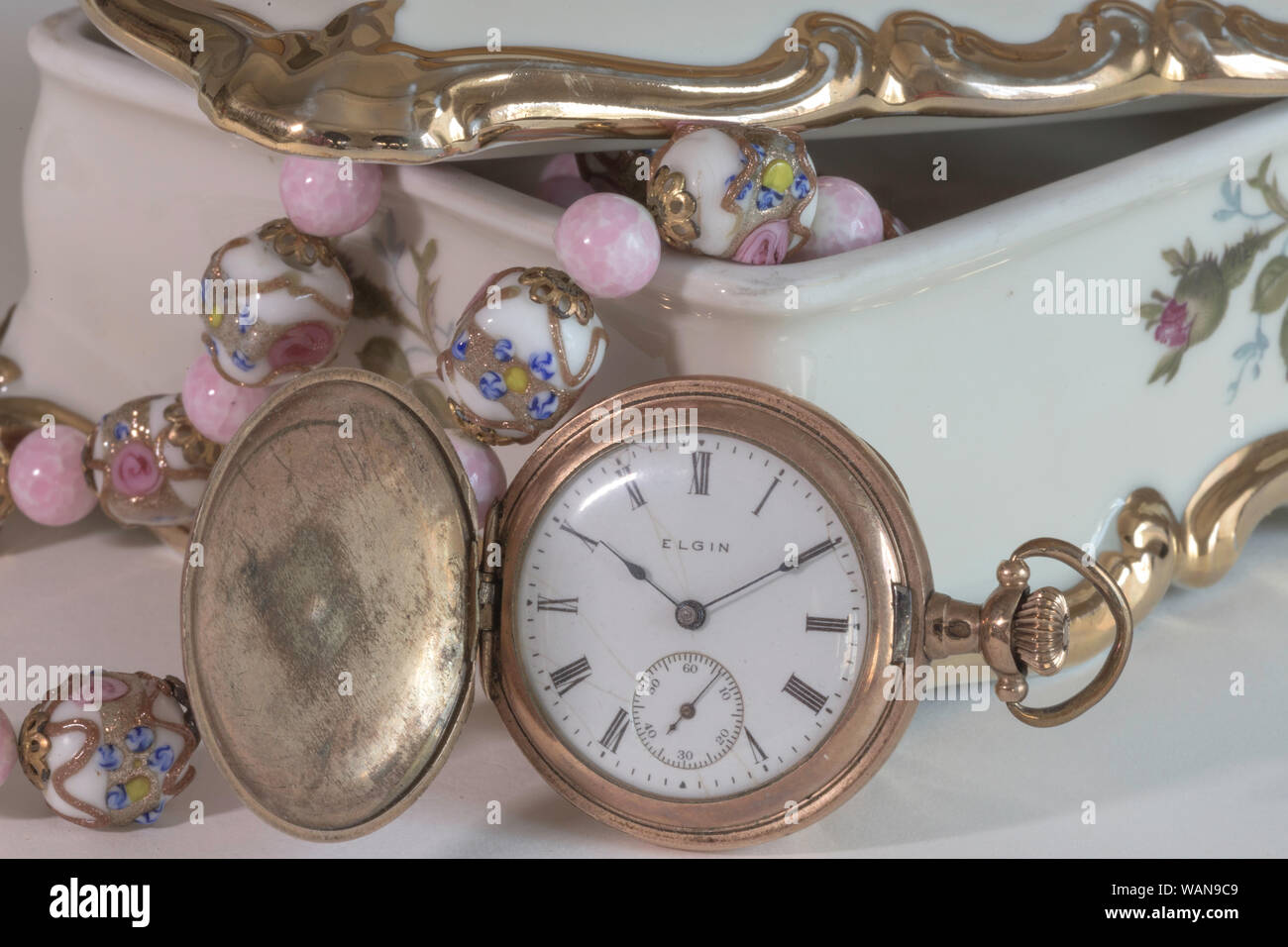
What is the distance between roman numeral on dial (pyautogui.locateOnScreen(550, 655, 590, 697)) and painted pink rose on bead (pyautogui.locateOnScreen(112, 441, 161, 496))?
0.34 m

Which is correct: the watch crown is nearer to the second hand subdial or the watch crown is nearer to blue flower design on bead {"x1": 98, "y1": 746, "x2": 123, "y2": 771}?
the second hand subdial

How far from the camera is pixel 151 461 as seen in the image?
1011 millimetres

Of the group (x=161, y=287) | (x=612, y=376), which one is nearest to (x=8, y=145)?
(x=161, y=287)

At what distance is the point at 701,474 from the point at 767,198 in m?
0.15

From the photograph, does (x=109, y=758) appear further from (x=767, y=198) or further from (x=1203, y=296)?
(x=1203, y=296)

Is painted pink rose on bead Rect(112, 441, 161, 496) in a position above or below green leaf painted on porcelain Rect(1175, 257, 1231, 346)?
below

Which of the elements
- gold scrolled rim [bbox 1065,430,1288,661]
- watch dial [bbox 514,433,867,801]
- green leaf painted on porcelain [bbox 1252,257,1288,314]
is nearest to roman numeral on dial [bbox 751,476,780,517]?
watch dial [bbox 514,433,867,801]

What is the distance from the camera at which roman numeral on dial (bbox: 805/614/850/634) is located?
76 centimetres

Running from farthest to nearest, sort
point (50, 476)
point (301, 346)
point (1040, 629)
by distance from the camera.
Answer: point (50, 476), point (301, 346), point (1040, 629)

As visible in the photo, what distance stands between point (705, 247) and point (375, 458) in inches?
7.5

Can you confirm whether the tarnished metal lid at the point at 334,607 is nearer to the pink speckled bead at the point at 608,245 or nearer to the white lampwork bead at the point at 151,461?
the pink speckled bead at the point at 608,245

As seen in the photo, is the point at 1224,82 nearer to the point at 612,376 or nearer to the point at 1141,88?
the point at 1141,88

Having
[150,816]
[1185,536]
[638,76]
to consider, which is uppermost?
[638,76]

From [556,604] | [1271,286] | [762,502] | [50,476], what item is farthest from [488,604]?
[1271,286]
